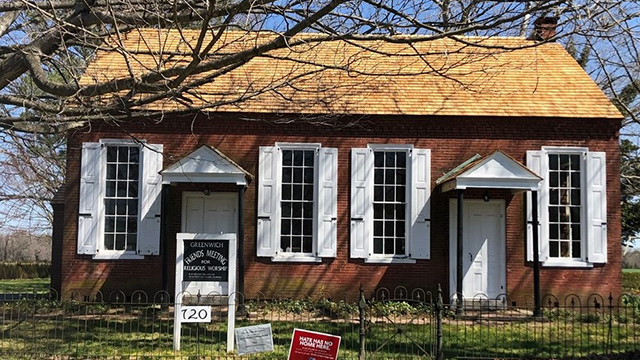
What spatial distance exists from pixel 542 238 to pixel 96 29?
410 inches

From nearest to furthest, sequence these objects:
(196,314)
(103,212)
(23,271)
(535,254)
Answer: (196,314) → (535,254) → (103,212) → (23,271)

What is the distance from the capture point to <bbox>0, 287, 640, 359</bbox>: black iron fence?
373 inches

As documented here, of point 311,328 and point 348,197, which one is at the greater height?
point 348,197

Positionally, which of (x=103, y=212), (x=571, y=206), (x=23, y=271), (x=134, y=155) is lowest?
(x=23, y=271)

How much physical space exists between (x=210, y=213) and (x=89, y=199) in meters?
2.76

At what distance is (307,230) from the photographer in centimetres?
1473

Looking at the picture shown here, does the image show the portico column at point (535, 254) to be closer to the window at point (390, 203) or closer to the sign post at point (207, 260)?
the window at point (390, 203)

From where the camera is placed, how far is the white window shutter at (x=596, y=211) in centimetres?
1444

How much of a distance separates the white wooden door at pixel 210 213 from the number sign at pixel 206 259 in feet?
15.0

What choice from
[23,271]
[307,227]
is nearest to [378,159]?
[307,227]

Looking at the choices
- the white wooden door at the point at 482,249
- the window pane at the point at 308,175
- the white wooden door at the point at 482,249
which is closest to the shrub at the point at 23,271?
the window pane at the point at 308,175

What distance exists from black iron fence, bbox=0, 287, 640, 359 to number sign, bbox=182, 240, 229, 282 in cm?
76

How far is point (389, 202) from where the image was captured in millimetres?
14695

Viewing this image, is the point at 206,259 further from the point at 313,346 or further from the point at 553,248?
the point at 553,248
